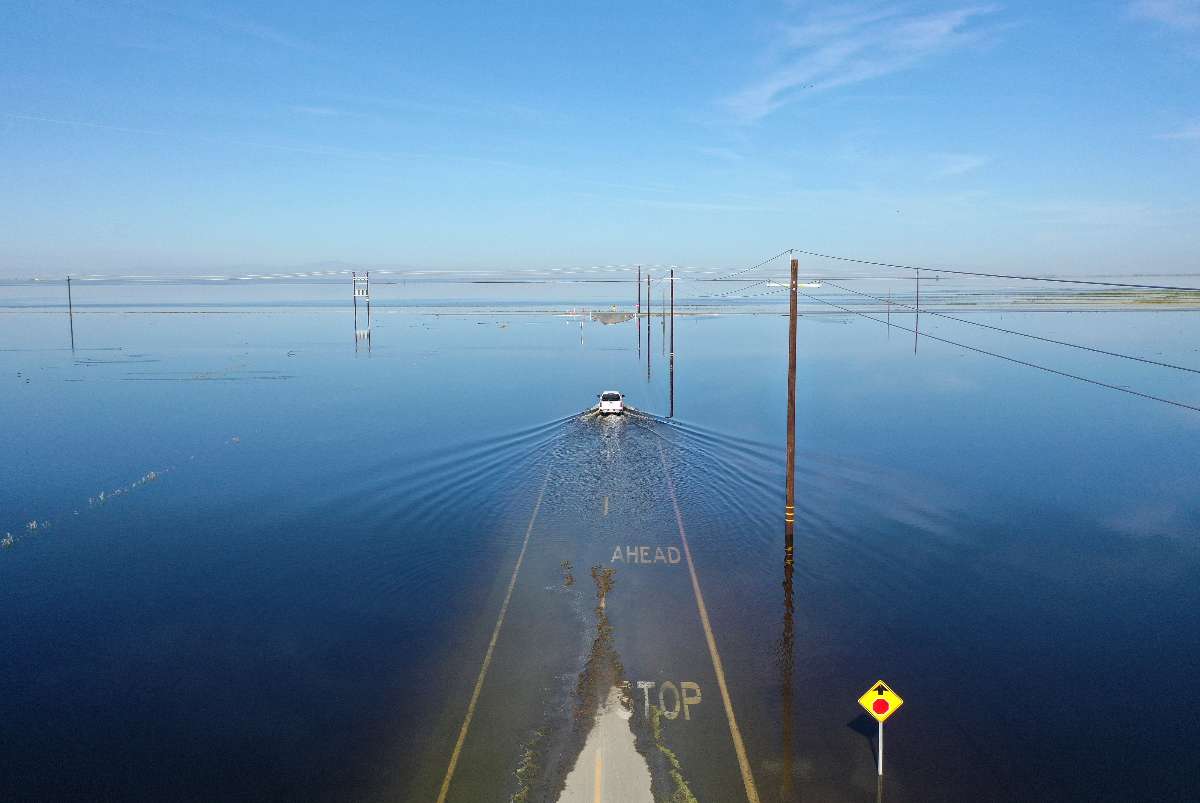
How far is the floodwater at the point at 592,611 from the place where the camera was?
1788 cm

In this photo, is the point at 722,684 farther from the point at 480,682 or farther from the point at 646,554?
the point at 646,554

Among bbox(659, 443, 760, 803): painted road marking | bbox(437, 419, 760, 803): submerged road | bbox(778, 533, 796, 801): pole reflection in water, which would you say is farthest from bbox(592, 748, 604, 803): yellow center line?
bbox(778, 533, 796, 801): pole reflection in water

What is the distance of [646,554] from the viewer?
104ft

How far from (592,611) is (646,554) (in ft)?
19.9

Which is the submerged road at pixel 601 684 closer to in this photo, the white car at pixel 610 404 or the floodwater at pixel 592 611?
the floodwater at pixel 592 611

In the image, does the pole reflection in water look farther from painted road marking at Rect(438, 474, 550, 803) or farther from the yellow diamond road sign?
painted road marking at Rect(438, 474, 550, 803)

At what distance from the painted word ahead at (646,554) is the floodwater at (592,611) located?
0.38 metres

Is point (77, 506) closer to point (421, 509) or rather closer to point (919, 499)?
point (421, 509)

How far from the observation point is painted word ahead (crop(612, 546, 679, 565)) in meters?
30.9

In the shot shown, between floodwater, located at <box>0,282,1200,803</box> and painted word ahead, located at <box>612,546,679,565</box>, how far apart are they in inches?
15.0

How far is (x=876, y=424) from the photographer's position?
64375mm

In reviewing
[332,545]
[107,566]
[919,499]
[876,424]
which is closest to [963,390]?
[876,424]

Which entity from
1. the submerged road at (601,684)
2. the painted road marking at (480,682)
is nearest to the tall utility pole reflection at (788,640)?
the submerged road at (601,684)

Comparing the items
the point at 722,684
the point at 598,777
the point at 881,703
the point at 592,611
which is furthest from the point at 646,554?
the point at 881,703
